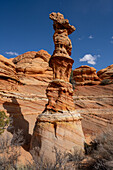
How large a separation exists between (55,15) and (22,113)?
9782 mm

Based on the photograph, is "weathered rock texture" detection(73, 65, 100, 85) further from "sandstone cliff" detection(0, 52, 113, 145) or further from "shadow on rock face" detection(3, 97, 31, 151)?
"shadow on rock face" detection(3, 97, 31, 151)

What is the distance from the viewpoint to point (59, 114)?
7.01m

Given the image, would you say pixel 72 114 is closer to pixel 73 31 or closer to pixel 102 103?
pixel 73 31

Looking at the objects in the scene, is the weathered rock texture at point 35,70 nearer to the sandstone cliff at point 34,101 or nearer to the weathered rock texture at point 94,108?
the sandstone cliff at point 34,101

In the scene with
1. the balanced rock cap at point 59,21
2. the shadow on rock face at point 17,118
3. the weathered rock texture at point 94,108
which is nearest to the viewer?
the balanced rock cap at point 59,21

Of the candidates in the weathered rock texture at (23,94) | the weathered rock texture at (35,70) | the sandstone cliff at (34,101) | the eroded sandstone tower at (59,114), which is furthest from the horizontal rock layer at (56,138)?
the weathered rock texture at (35,70)

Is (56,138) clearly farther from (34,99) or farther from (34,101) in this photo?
(34,99)

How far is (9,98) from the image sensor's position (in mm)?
11523

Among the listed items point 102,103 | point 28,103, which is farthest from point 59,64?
point 102,103

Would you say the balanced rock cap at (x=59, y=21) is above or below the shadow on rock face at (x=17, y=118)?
above

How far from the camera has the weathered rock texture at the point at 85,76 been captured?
21.9 m

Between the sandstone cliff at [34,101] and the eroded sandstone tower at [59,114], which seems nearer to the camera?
the eroded sandstone tower at [59,114]

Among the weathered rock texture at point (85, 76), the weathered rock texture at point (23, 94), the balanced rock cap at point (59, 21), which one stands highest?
the balanced rock cap at point (59, 21)

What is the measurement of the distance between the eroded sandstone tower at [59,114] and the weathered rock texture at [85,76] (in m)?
13.7
